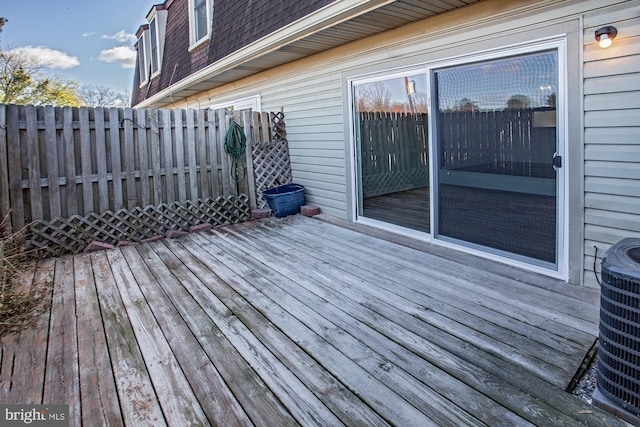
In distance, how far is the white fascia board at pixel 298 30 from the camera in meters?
3.82

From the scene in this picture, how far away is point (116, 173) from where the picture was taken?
488cm

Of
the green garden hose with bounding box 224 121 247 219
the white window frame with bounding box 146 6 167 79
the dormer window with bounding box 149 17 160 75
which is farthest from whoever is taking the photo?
the dormer window with bounding box 149 17 160 75

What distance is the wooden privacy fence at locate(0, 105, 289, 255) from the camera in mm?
4297

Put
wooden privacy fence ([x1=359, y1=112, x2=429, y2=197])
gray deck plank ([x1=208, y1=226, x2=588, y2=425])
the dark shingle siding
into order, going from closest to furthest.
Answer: gray deck plank ([x1=208, y1=226, x2=588, y2=425]), wooden privacy fence ([x1=359, y1=112, x2=429, y2=197]), the dark shingle siding

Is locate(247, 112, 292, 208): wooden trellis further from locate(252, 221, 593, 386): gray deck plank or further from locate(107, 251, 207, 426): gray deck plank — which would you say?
locate(107, 251, 207, 426): gray deck plank

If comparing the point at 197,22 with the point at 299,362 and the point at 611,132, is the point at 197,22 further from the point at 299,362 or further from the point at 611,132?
the point at 299,362

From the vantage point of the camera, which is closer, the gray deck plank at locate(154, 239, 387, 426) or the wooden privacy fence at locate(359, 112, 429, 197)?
the gray deck plank at locate(154, 239, 387, 426)

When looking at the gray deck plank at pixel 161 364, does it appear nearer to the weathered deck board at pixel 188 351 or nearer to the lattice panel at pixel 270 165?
the weathered deck board at pixel 188 351

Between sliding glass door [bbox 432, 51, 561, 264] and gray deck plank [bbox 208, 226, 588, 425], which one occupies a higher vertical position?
sliding glass door [bbox 432, 51, 561, 264]

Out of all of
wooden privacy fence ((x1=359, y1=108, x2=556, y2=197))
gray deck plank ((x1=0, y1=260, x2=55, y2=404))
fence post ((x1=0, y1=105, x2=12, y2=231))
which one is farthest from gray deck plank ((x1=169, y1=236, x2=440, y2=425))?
fence post ((x1=0, y1=105, x2=12, y2=231))

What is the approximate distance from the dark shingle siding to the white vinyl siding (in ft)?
8.28

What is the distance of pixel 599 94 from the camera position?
286 centimetres

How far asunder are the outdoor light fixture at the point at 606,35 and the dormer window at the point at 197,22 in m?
6.95

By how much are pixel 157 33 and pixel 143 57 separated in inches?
81.5
